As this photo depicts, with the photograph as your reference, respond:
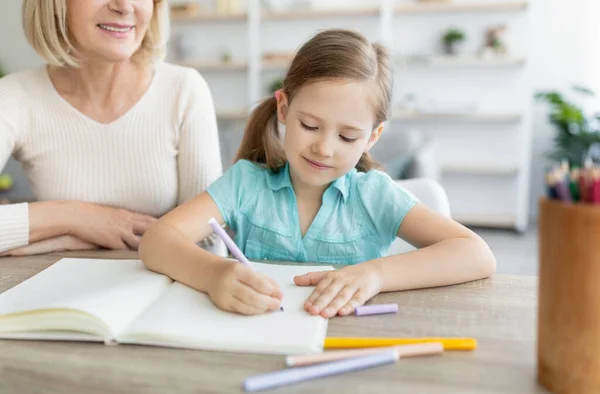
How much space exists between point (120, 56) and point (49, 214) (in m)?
0.39

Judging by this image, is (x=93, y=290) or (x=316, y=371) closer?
(x=316, y=371)

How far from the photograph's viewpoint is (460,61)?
466 centimetres

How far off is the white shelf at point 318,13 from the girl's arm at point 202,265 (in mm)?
3977

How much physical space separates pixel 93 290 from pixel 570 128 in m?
4.34

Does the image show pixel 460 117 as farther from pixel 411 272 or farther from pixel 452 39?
pixel 411 272

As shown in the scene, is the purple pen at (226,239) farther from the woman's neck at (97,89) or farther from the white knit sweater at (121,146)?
the woman's neck at (97,89)

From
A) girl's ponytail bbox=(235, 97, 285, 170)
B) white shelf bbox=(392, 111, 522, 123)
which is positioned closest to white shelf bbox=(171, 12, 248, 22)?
white shelf bbox=(392, 111, 522, 123)

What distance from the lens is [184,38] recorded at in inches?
209

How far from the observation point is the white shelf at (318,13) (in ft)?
15.7

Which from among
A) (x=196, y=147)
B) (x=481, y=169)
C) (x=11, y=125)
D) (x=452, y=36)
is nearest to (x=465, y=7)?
(x=452, y=36)

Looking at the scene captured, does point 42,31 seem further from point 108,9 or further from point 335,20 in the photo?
point 335,20

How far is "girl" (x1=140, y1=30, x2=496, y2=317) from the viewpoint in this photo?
88 cm

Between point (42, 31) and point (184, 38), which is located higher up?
point (42, 31)

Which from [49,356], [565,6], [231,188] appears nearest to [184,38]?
[565,6]
